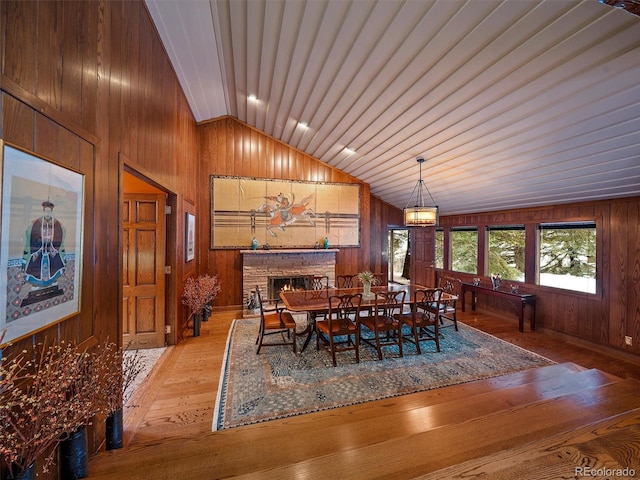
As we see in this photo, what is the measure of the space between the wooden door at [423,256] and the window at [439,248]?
11cm

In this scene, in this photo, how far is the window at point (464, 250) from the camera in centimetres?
580

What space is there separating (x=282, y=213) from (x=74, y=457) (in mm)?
4789

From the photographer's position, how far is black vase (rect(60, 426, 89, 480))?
49.2 inches

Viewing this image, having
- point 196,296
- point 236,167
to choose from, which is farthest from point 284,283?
point 236,167

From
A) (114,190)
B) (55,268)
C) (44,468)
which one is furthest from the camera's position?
(114,190)

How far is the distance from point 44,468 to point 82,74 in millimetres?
1935

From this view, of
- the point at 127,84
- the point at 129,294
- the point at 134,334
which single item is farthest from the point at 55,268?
the point at 134,334

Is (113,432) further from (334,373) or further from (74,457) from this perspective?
(334,373)

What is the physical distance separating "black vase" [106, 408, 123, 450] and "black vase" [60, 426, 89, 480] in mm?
313

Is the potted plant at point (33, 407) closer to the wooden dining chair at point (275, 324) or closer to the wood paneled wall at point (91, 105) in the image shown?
the wood paneled wall at point (91, 105)

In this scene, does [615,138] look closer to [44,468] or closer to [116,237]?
[116,237]

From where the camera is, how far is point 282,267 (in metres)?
5.66

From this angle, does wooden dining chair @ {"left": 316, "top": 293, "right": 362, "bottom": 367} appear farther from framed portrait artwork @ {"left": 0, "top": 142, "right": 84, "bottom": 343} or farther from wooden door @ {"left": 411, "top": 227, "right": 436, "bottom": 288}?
wooden door @ {"left": 411, "top": 227, "right": 436, "bottom": 288}

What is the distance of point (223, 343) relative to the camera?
3.82 m
